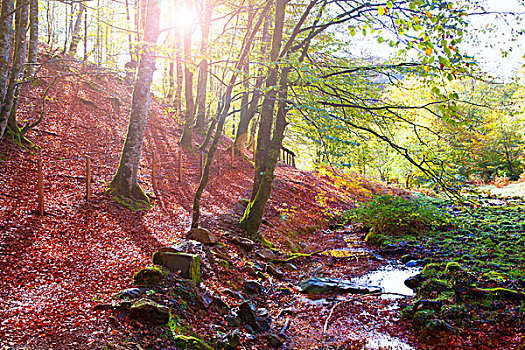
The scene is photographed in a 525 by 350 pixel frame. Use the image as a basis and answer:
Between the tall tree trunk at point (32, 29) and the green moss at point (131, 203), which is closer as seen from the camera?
the green moss at point (131, 203)

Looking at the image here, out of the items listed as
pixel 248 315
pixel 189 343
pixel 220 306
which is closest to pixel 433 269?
pixel 248 315

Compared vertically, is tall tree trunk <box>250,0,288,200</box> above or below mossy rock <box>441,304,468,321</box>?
above

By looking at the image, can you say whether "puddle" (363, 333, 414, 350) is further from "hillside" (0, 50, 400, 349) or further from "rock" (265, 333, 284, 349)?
"hillside" (0, 50, 400, 349)

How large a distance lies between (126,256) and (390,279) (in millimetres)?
5943

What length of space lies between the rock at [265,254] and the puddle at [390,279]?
2.14m

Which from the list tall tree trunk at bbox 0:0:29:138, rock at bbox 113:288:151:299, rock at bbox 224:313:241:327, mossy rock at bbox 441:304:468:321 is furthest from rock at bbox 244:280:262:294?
tall tree trunk at bbox 0:0:29:138

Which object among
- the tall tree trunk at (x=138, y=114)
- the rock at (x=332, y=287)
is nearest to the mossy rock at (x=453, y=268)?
the rock at (x=332, y=287)

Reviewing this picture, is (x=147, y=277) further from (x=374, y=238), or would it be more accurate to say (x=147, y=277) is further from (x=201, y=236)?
(x=374, y=238)

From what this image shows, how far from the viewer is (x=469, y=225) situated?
38.3 feet

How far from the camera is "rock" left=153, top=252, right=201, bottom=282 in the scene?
584 centimetres

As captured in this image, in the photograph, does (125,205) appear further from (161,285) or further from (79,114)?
(79,114)

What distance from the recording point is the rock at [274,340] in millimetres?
5041

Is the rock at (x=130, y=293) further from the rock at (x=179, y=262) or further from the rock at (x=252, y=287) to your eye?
→ the rock at (x=252, y=287)

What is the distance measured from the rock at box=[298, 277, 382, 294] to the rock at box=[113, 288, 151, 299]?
3623mm
